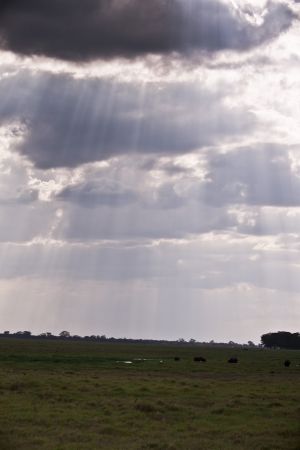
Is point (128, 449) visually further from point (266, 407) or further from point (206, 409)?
point (266, 407)

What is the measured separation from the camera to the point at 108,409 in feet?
92.7

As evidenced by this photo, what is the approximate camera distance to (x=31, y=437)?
71.8ft

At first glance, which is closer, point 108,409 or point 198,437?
point 198,437

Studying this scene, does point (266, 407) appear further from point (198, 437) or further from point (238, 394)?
point (198, 437)

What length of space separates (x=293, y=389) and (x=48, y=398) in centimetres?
1588

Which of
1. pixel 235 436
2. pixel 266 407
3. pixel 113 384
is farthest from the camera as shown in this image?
pixel 113 384

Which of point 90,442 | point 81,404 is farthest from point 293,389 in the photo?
point 90,442

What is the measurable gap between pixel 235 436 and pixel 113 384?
16.7 meters

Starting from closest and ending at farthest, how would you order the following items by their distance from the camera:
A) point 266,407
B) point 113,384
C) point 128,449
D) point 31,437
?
point 128,449
point 31,437
point 266,407
point 113,384

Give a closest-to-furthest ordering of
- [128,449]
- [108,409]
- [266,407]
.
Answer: [128,449], [108,409], [266,407]

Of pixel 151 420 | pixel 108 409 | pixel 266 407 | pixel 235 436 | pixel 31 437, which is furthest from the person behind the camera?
pixel 266 407

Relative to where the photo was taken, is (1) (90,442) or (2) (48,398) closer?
(1) (90,442)

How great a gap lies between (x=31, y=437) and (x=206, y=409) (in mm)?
10000

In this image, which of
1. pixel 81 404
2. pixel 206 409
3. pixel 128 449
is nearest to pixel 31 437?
pixel 128 449
